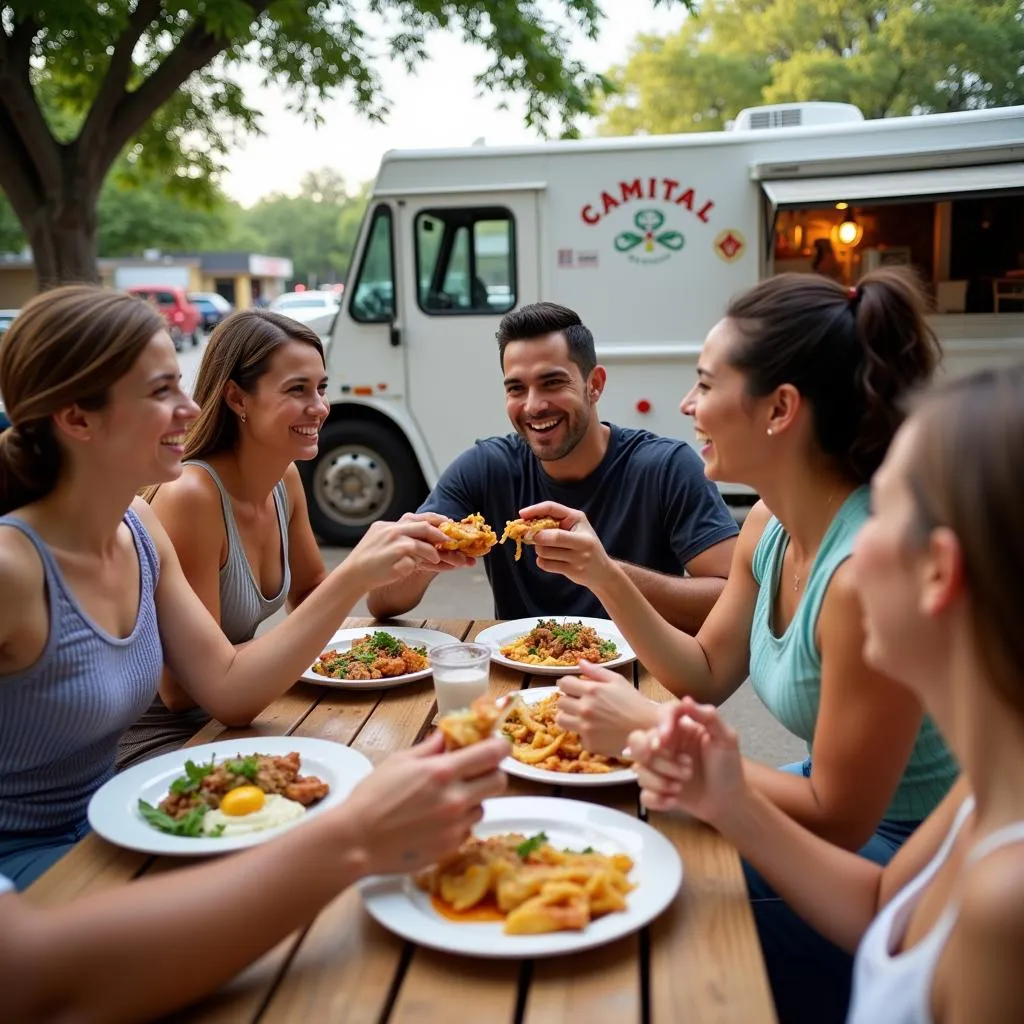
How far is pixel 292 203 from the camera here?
106 m

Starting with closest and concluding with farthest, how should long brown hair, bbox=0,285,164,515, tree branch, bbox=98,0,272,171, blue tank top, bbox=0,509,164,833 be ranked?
blue tank top, bbox=0,509,164,833 → long brown hair, bbox=0,285,164,515 → tree branch, bbox=98,0,272,171

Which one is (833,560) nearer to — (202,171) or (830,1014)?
(830,1014)

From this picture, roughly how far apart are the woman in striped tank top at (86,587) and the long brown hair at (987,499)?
5.11ft

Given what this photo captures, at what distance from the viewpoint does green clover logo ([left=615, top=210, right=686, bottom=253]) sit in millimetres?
7633

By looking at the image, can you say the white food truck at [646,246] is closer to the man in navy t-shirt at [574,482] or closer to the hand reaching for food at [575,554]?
the man in navy t-shirt at [574,482]

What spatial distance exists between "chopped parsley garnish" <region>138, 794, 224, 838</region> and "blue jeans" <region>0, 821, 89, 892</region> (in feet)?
1.06

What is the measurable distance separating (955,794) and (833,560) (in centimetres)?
57

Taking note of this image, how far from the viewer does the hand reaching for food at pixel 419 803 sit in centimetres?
144

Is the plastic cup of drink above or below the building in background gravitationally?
below

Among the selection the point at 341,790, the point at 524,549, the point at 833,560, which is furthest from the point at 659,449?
the point at 341,790

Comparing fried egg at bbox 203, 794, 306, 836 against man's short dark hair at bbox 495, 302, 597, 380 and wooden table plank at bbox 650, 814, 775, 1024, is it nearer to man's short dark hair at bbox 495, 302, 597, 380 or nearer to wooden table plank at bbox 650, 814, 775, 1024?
wooden table plank at bbox 650, 814, 775, 1024

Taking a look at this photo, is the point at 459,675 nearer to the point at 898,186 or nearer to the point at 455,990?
the point at 455,990

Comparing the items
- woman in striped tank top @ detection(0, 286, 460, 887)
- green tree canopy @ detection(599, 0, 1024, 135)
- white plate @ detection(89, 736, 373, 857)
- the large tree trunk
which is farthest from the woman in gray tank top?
green tree canopy @ detection(599, 0, 1024, 135)

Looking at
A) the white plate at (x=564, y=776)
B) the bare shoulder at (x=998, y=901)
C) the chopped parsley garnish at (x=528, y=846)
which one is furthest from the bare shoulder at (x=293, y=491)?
the bare shoulder at (x=998, y=901)
